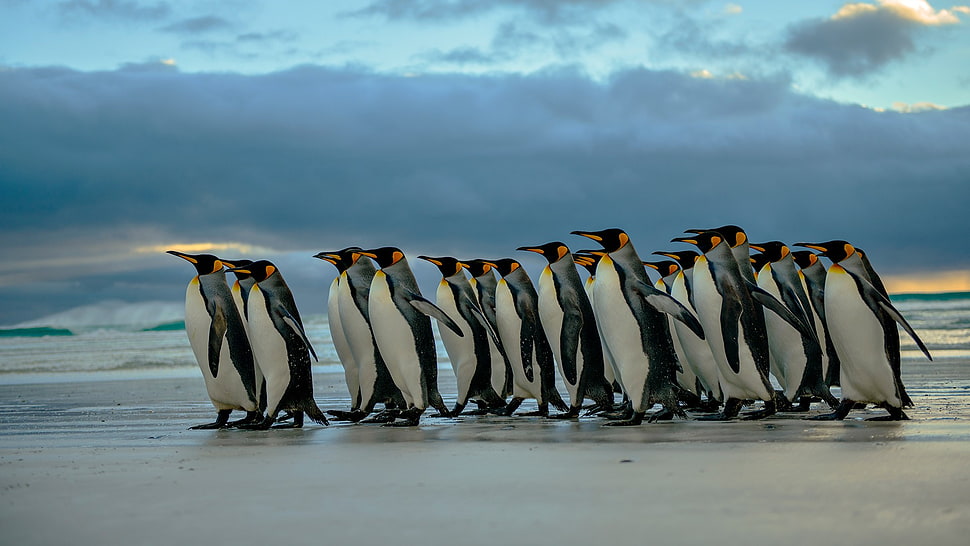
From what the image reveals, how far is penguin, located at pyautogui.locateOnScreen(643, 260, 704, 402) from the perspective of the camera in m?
8.36

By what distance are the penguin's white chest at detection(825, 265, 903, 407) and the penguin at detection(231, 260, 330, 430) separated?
383 centimetres

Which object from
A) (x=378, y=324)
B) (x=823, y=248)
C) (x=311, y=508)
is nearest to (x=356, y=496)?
(x=311, y=508)

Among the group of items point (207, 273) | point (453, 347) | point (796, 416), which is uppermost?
point (207, 273)

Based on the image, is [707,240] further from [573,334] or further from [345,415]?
[345,415]

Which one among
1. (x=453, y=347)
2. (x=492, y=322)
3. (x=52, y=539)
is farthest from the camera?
(x=492, y=322)

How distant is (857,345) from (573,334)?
2142mm

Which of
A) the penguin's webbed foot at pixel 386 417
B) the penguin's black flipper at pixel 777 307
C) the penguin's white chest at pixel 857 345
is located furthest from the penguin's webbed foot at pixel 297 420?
the penguin's white chest at pixel 857 345

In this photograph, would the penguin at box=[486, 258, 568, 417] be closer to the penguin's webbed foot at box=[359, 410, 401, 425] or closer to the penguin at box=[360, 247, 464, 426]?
the penguin at box=[360, 247, 464, 426]

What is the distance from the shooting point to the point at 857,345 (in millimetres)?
6852

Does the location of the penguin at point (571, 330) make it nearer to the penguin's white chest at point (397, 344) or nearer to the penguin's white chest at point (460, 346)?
the penguin's white chest at point (460, 346)

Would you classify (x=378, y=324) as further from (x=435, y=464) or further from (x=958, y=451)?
(x=958, y=451)

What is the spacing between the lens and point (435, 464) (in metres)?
4.74

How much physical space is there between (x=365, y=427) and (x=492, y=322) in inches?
82.1

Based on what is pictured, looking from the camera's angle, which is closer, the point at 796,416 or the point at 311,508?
the point at 311,508
